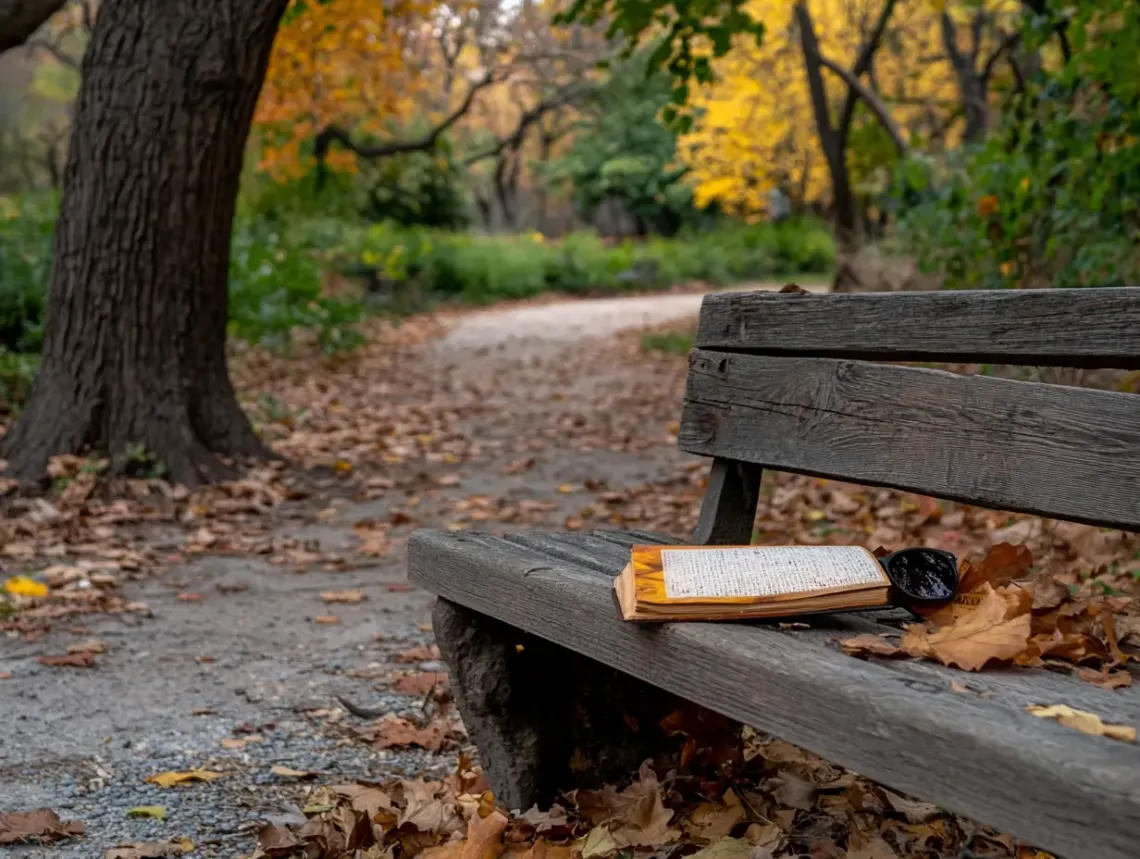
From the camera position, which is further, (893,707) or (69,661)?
(69,661)

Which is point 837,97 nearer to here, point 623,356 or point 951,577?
point 623,356

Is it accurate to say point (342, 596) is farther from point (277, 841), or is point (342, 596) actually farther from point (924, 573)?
point (924, 573)

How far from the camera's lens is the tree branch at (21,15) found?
21.7 feet

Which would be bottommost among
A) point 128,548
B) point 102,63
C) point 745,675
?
point 128,548

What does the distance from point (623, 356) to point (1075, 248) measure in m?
Result: 6.95

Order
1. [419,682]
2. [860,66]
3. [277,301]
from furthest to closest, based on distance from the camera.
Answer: [860,66]
[277,301]
[419,682]

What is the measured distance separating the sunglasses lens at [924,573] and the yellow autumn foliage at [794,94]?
15.6 meters

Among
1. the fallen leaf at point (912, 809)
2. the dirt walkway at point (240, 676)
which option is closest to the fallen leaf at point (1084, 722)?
the fallen leaf at point (912, 809)

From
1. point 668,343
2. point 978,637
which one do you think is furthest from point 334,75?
point 978,637

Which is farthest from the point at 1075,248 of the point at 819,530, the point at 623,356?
the point at 623,356

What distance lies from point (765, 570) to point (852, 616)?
17 centimetres

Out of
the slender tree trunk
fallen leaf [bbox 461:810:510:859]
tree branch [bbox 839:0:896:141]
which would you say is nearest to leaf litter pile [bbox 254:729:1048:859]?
fallen leaf [bbox 461:810:510:859]

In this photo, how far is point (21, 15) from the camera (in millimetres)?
6676

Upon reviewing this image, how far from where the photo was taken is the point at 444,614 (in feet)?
8.50
